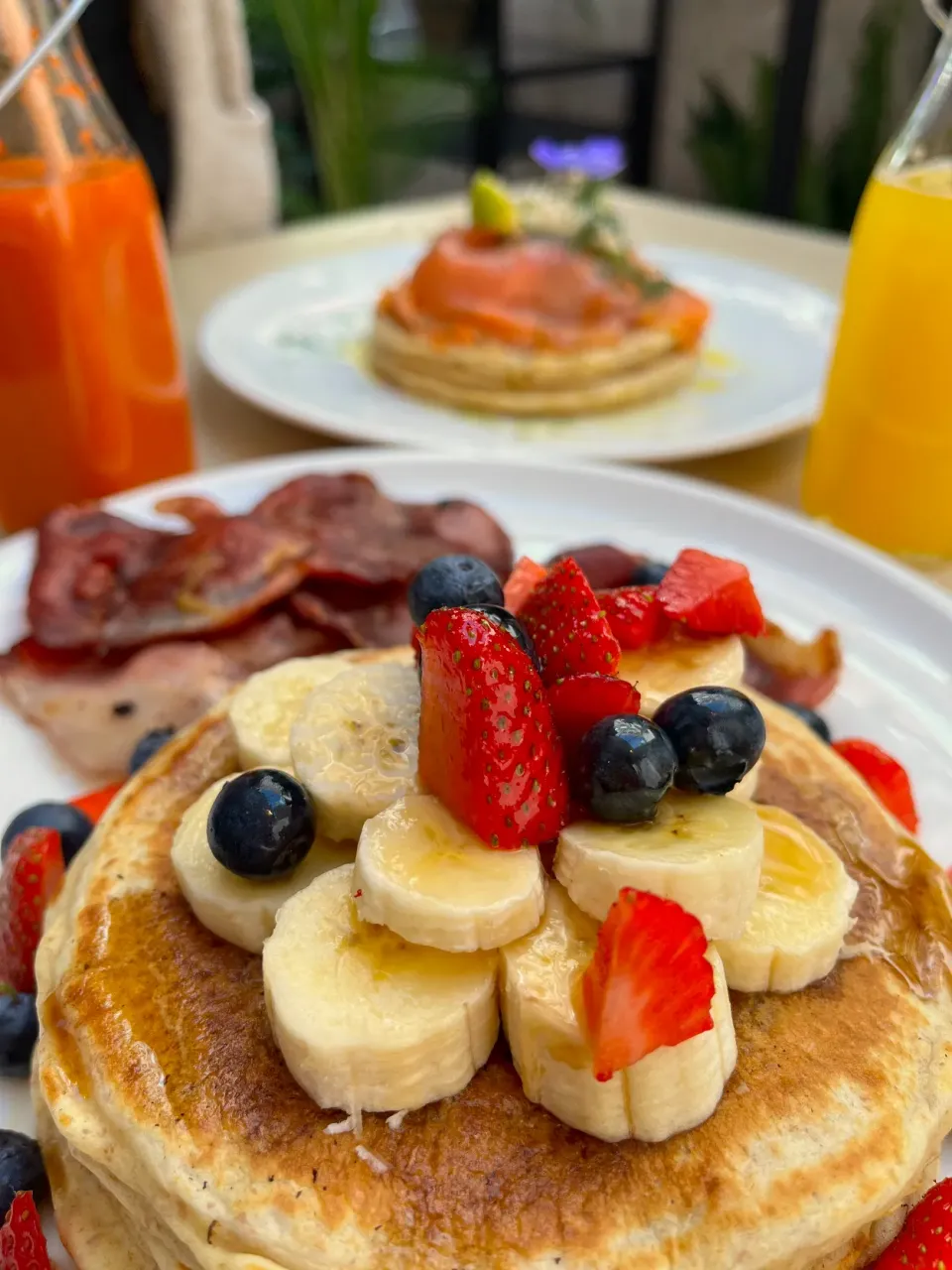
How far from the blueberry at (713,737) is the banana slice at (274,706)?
1.35ft

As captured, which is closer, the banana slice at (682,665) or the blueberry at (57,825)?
the banana slice at (682,665)

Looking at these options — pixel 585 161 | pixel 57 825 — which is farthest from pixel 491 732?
pixel 585 161

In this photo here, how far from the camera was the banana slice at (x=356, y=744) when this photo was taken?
1010 millimetres

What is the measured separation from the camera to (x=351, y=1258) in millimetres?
833

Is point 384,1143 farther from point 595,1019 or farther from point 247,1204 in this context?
point 595,1019

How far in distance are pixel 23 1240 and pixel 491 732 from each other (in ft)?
1.98

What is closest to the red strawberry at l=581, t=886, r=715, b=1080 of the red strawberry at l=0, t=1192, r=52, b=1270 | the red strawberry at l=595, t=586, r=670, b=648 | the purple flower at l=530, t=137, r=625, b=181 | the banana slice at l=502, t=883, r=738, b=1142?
the banana slice at l=502, t=883, r=738, b=1142

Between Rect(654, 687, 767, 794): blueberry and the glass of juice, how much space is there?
117 centimetres

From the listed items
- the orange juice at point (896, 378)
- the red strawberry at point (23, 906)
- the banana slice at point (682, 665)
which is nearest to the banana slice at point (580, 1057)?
the banana slice at point (682, 665)

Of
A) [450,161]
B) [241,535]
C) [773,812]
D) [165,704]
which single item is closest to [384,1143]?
[773,812]

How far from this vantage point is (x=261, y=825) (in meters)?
0.97

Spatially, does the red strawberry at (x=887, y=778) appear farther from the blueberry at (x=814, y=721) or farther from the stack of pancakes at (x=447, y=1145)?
the stack of pancakes at (x=447, y=1145)

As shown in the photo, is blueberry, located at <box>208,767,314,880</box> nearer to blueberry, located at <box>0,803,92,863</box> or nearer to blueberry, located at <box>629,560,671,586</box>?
blueberry, located at <box>0,803,92,863</box>

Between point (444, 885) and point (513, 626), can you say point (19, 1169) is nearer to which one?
point (444, 885)
